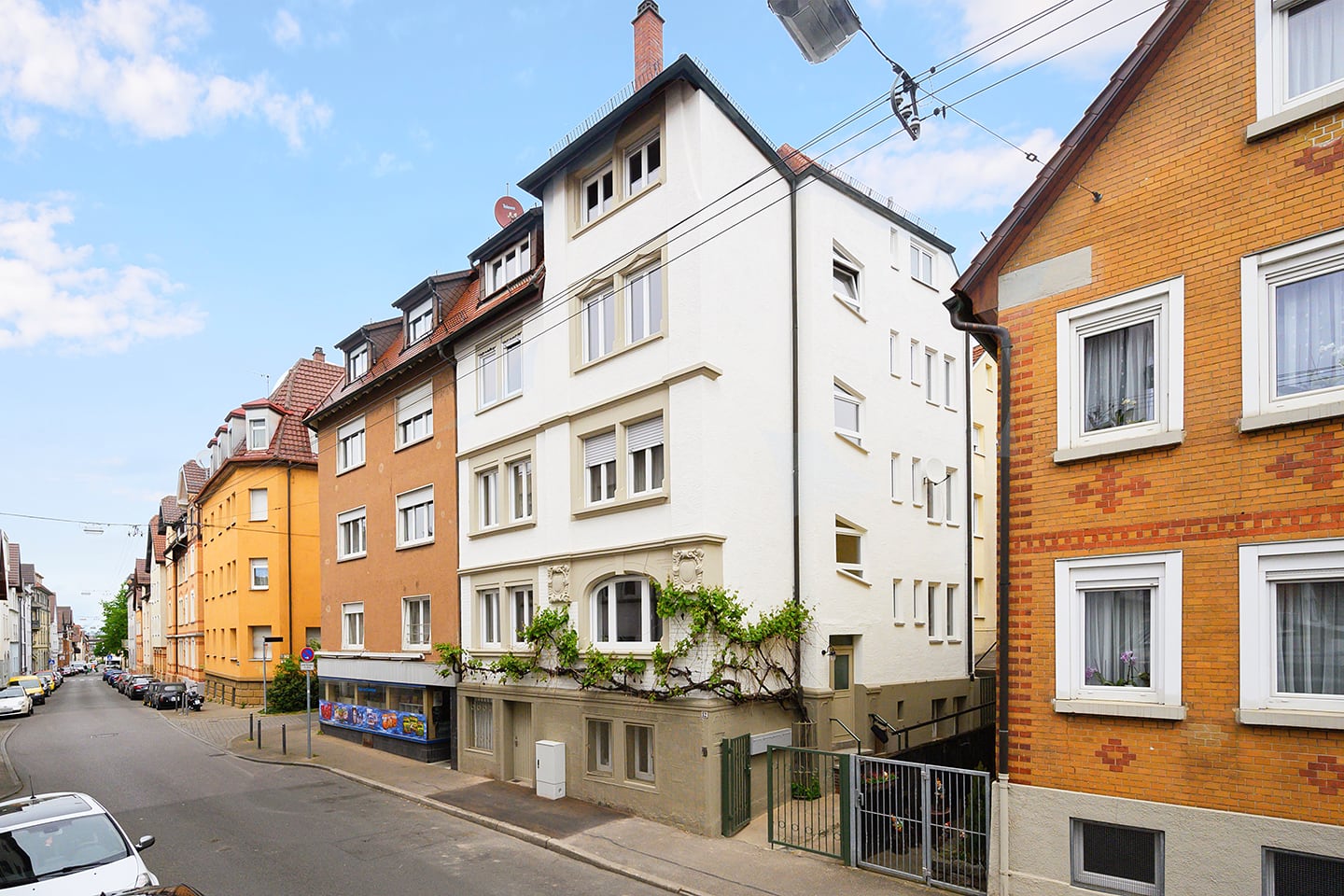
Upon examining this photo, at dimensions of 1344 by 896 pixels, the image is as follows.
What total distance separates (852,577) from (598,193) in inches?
366

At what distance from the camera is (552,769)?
16766 millimetres

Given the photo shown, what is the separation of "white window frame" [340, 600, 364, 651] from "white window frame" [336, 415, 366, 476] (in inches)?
165

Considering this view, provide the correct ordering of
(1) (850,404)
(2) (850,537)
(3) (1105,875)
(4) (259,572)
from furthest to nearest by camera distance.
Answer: (4) (259,572), (1) (850,404), (2) (850,537), (3) (1105,875)

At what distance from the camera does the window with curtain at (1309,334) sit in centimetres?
823

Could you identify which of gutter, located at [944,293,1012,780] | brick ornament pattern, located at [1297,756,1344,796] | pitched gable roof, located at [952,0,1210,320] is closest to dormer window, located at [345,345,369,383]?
pitched gable roof, located at [952,0,1210,320]

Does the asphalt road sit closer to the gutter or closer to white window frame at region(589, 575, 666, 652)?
white window frame at region(589, 575, 666, 652)

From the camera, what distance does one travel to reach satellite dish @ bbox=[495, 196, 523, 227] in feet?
81.3

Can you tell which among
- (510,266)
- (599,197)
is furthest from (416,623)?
(599,197)

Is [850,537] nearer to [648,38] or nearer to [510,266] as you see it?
[510,266]

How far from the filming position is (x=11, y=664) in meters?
80.4

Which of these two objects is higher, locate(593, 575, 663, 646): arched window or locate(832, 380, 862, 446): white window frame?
locate(832, 380, 862, 446): white window frame

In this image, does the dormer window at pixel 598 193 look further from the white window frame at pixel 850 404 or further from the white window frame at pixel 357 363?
the white window frame at pixel 357 363

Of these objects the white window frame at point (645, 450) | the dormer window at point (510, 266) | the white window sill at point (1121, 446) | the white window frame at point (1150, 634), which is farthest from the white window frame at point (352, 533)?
the white window sill at point (1121, 446)

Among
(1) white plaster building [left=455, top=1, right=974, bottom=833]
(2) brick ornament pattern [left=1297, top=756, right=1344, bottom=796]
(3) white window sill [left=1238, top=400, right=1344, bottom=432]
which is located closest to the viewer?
(2) brick ornament pattern [left=1297, top=756, right=1344, bottom=796]
